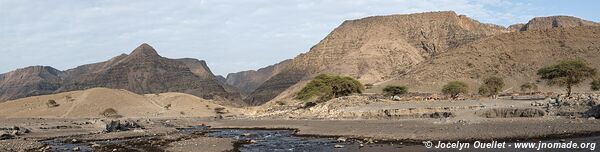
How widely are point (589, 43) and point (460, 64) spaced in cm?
2422

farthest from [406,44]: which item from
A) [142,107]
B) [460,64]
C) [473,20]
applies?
[142,107]

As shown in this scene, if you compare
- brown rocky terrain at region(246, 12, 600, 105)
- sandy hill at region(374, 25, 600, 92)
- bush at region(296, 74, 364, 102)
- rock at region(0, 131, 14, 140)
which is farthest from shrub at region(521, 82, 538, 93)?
rock at region(0, 131, 14, 140)

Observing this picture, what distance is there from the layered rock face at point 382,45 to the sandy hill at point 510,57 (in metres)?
32.0

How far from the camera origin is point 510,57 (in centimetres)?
10581

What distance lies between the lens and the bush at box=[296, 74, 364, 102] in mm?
82312

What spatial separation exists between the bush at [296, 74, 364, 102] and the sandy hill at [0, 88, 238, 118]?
24.2m

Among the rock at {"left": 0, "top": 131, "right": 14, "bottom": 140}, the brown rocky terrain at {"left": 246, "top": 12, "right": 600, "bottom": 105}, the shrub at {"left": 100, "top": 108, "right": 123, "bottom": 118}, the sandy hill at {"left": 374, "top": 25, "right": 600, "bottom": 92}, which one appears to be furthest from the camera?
the brown rocky terrain at {"left": 246, "top": 12, "right": 600, "bottom": 105}

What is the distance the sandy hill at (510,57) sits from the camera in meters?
96.6

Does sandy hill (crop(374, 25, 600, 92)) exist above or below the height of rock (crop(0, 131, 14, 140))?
above

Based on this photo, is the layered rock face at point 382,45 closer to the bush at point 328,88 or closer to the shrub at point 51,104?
the bush at point 328,88

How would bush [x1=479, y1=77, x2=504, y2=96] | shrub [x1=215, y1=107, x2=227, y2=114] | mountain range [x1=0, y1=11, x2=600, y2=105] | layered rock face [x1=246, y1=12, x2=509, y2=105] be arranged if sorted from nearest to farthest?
bush [x1=479, y1=77, x2=504, y2=96] → mountain range [x1=0, y1=11, x2=600, y2=105] → shrub [x1=215, y1=107, x2=227, y2=114] → layered rock face [x1=246, y1=12, x2=509, y2=105]

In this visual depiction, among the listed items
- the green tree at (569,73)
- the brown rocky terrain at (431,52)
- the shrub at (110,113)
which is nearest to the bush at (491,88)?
the green tree at (569,73)

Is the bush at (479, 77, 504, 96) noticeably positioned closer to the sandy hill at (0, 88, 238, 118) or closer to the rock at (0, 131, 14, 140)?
the sandy hill at (0, 88, 238, 118)

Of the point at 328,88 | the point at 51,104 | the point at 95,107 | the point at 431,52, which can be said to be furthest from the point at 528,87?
the point at 51,104
